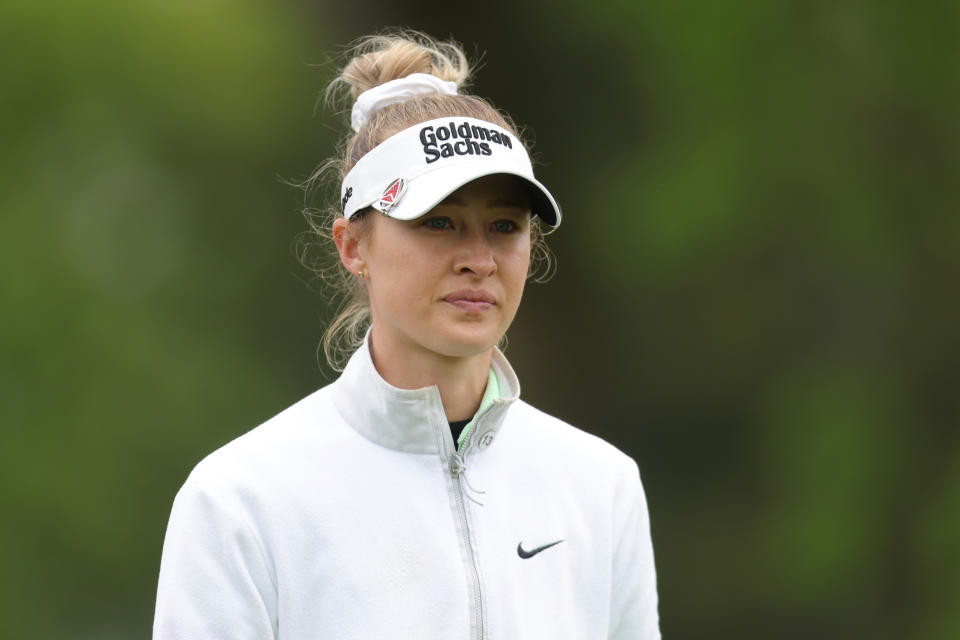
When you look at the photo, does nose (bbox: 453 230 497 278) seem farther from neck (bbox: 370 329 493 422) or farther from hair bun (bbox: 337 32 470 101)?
hair bun (bbox: 337 32 470 101)

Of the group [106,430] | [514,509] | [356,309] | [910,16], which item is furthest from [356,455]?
[910,16]

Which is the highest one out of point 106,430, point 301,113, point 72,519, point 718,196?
point 301,113

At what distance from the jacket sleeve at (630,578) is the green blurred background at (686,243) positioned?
456 cm

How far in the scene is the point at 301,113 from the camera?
7457mm

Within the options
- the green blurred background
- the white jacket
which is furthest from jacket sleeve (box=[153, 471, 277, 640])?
the green blurred background

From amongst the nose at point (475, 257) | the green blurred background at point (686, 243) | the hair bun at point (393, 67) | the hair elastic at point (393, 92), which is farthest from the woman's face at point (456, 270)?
the green blurred background at point (686, 243)

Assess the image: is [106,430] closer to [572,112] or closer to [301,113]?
[301,113]

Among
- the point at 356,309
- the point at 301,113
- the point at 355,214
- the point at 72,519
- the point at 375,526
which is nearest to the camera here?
the point at 375,526

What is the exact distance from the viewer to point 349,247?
8.35 feet

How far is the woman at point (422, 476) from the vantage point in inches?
87.4

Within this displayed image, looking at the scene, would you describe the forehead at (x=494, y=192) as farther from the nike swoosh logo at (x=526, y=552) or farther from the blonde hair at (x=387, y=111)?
the nike swoosh logo at (x=526, y=552)

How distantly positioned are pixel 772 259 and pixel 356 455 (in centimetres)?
550

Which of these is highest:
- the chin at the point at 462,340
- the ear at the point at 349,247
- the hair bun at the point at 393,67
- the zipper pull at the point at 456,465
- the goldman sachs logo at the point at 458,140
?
the hair bun at the point at 393,67

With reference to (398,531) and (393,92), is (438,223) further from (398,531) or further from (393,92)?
(398,531)
